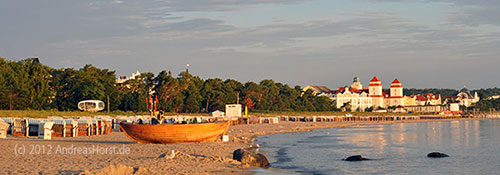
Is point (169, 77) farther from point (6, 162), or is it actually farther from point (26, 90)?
point (6, 162)

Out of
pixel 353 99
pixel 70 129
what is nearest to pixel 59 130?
pixel 70 129

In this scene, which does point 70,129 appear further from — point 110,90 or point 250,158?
point 110,90

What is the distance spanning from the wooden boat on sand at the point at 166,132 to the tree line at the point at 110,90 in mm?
40323

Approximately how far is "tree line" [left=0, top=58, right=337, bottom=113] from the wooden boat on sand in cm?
4032

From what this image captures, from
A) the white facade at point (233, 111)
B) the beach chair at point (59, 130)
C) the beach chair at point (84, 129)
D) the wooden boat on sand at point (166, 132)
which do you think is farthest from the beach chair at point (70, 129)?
the white facade at point (233, 111)

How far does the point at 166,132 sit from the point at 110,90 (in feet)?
175

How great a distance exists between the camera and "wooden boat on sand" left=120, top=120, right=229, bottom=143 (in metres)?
28.7

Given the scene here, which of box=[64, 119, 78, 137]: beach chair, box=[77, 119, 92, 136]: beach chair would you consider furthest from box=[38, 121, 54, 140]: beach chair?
box=[77, 119, 92, 136]: beach chair

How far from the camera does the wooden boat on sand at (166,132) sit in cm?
2867

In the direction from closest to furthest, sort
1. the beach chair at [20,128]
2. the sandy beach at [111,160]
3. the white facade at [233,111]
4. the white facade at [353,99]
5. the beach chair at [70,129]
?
the sandy beach at [111,160] → the beach chair at [20,128] → the beach chair at [70,129] → the white facade at [233,111] → the white facade at [353,99]

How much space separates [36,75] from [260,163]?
59.7 meters

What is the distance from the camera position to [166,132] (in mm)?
28938

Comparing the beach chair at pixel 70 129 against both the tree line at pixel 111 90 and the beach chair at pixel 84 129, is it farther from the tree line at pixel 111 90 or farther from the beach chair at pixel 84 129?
the tree line at pixel 111 90

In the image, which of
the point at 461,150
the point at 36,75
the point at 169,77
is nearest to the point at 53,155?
the point at 461,150
